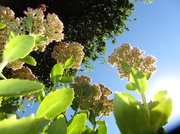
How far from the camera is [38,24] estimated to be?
1417mm

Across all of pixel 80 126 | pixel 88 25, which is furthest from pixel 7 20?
pixel 88 25

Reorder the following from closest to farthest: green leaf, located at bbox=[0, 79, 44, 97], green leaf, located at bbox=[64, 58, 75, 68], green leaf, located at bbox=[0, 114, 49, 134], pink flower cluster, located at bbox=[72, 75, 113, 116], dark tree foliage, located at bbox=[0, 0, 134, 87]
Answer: green leaf, located at bbox=[0, 114, 49, 134] → green leaf, located at bbox=[0, 79, 44, 97] → green leaf, located at bbox=[64, 58, 75, 68] → pink flower cluster, located at bbox=[72, 75, 113, 116] → dark tree foliage, located at bbox=[0, 0, 134, 87]

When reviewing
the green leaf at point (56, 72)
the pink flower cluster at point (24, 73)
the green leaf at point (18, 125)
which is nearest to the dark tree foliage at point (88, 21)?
the pink flower cluster at point (24, 73)

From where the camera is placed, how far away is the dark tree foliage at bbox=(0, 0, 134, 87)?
7.97 meters

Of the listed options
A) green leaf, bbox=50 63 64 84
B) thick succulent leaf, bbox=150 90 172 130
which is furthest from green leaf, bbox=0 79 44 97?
green leaf, bbox=50 63 64 84

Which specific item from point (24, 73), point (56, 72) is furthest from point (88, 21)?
point (56, 72)

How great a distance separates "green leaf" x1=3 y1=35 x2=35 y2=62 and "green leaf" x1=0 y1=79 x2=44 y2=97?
0.57 ft

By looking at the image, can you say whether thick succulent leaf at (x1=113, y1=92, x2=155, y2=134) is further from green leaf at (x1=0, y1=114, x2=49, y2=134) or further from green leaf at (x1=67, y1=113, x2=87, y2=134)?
green leaf at (x1=67, y1=113, x2=87, y2=134)

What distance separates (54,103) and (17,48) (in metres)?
0.18

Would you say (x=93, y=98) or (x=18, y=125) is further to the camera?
(x=93, y=98)

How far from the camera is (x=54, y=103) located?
1.31ft

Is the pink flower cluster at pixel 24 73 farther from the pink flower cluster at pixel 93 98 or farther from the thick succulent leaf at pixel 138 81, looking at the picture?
the thick succulent leaf at pixel 138 81

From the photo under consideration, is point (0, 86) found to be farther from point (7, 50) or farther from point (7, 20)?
point (7, 20)

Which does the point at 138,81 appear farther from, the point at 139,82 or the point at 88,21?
the point at 88,21
